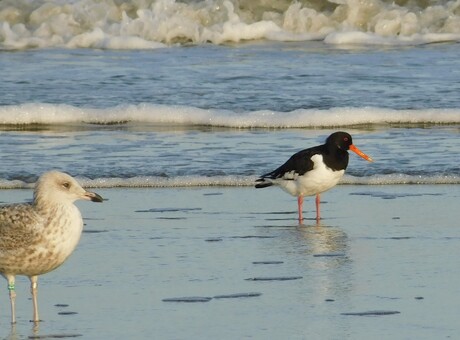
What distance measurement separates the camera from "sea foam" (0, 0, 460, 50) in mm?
20266

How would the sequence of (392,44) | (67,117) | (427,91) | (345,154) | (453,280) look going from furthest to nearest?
(392,44)
(427,91)
(67,117)
(345,154)
(453,280)

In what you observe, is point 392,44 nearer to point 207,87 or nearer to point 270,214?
point 207,87

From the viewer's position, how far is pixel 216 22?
70.6 ft

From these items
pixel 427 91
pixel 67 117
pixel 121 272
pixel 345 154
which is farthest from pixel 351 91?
pixel 121 272

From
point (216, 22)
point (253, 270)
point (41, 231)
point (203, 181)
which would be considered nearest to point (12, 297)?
point (41, 231)

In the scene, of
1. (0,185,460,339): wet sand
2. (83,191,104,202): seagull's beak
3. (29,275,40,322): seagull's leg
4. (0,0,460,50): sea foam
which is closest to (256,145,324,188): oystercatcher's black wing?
(0,185,460,339): wet sand

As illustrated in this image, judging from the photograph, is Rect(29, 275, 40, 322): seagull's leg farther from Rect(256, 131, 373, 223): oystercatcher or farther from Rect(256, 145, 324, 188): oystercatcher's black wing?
Rect(256, 145, 324, 188): oystercatcher's black wing

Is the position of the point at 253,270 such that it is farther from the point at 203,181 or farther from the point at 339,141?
the point at 203,181

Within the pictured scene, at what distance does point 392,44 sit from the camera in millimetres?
19859

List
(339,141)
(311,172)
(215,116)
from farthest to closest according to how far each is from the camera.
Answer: (215,116)
(339,141)
(311,172)

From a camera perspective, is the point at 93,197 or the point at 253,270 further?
the point at 253,270

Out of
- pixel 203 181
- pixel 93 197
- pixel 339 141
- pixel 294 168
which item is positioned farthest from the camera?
pixel 203 181

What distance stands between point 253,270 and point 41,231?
1.50m

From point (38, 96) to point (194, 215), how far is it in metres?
5.81
